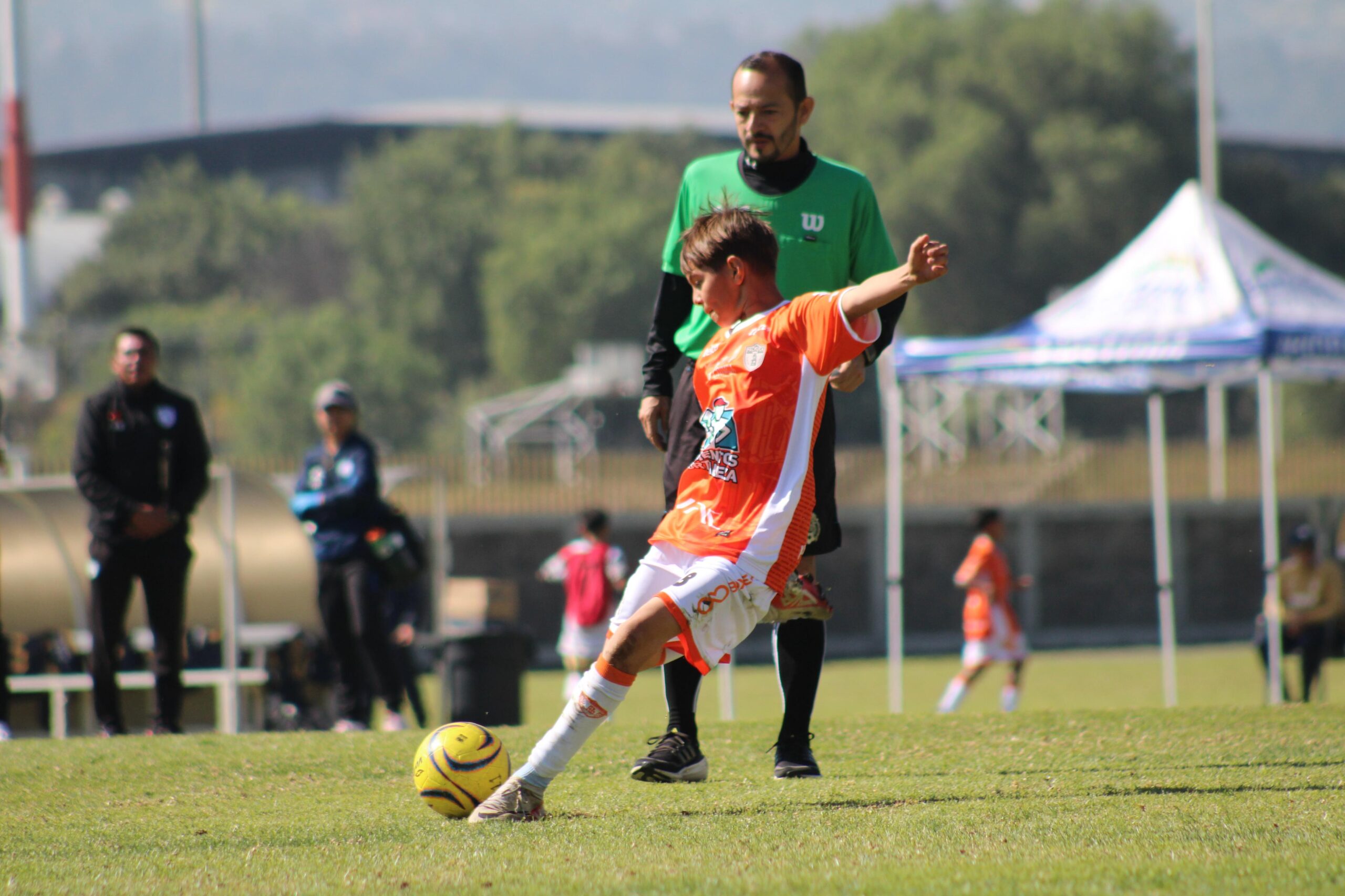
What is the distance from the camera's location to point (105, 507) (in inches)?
303

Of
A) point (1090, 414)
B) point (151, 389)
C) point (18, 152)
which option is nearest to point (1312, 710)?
point (151, 389)

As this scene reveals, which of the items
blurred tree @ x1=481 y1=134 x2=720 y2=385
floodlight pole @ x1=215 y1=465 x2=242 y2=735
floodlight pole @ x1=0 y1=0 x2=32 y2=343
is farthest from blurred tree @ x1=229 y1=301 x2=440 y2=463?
floodlight pole @ x1=215 y1=465 x2=242 y2=735

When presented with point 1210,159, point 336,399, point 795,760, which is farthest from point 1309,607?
point 1210,159

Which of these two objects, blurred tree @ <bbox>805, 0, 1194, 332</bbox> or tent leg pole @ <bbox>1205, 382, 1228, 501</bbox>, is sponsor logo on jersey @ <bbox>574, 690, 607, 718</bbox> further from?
blurred tree @ <bbox>805, 0, 1194, 332</bbox>

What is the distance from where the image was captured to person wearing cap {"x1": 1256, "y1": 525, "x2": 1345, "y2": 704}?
12898 millimetres

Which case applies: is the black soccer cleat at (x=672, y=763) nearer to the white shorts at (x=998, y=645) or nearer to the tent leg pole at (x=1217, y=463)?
the white shorts at (x=998, y=645)

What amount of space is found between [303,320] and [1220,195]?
4270 centimetres

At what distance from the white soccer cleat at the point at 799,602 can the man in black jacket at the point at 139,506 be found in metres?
3.94

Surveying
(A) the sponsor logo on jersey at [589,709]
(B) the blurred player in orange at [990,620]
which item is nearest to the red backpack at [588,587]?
(B) the blurred player in orange at [990,620]

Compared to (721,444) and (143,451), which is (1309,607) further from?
(721,444)

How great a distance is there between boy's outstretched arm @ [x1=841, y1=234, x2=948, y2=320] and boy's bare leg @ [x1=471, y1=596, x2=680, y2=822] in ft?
3.30

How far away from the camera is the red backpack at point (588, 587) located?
13672mm

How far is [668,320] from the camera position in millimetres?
5469

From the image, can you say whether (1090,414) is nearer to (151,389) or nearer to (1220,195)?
(1220,195)
